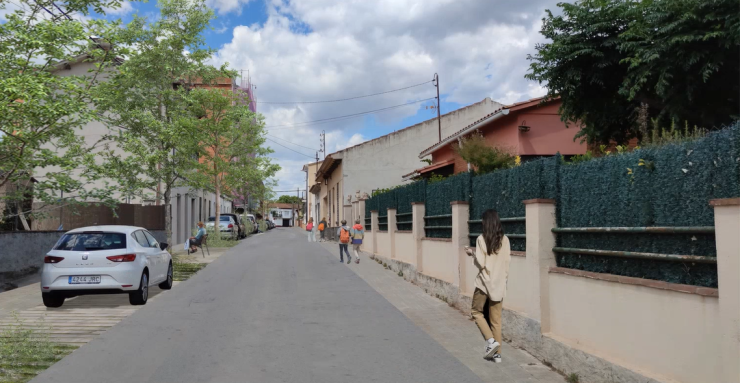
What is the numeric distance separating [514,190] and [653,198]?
3153mm

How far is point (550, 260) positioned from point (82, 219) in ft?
67.8

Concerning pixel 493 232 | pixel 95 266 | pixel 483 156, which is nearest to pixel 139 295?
pixel 95 266

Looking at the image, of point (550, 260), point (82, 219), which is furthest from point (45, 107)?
point (82, 219)

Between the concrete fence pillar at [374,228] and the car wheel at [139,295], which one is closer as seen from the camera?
the car wheel at [139,295]

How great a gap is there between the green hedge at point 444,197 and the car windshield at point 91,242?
6417 millimetres

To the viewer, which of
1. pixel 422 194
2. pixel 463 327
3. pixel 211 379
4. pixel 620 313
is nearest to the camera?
pixel 620 313

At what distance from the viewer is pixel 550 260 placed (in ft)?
22.5

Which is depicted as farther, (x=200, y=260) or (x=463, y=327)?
(x=200, y=260)

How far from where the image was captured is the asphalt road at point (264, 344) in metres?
6.05

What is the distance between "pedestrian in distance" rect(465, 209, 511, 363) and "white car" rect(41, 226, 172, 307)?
23.3 feet

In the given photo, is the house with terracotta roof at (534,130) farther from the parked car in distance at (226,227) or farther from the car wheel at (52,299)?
the parked car in distance at (226,227)

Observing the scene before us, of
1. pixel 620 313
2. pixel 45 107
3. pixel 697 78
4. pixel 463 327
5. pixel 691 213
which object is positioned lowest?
pixel 463 327

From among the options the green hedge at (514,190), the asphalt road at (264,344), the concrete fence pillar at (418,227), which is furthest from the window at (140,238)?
the green hedge at (514,190)

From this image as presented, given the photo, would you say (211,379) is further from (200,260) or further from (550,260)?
(200,260)
